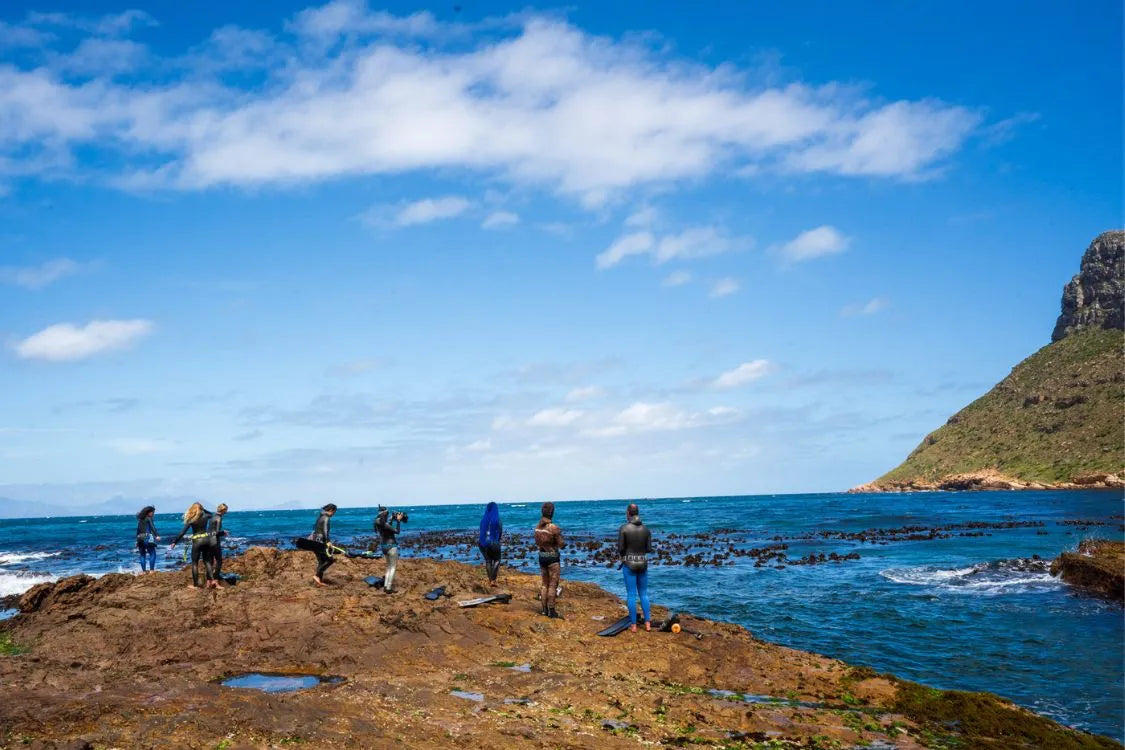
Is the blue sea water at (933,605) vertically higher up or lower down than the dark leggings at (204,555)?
lower down

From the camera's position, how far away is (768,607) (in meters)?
23.8

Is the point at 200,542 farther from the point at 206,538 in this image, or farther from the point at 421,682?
the point at 421,682

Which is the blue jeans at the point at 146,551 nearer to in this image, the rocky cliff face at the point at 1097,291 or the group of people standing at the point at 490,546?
the group of people standing at the point at 490,546

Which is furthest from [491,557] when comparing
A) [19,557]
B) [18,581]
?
[19,557]

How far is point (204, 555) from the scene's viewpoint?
58.0 ft

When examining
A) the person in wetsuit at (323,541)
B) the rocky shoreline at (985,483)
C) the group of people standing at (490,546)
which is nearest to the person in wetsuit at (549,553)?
the group of people standing at (490,546)

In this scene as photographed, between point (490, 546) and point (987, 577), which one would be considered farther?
point (987, 577)

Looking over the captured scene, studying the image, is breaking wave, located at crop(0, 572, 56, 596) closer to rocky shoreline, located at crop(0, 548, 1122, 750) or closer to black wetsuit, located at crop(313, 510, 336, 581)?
rocky shoreline, located at crop(0, 548, 1122, 750)

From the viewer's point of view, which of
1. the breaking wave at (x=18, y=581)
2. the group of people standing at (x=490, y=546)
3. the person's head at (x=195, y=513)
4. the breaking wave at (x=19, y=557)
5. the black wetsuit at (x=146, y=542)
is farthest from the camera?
the breaking wave at (x=19, y=557)

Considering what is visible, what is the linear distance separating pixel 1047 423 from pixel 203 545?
428 feet

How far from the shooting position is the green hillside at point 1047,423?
102 meters

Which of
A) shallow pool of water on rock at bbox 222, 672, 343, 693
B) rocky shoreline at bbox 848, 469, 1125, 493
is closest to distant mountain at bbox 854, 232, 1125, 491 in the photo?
rocky shoreline at bbox 848, 469, 1125, 493

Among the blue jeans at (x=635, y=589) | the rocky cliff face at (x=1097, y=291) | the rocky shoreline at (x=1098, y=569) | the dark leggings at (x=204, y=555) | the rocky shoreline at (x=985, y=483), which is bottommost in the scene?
the rocky shoreline at (x=985, y=483)

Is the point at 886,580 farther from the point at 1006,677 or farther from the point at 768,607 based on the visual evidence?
the point at 1006,677
